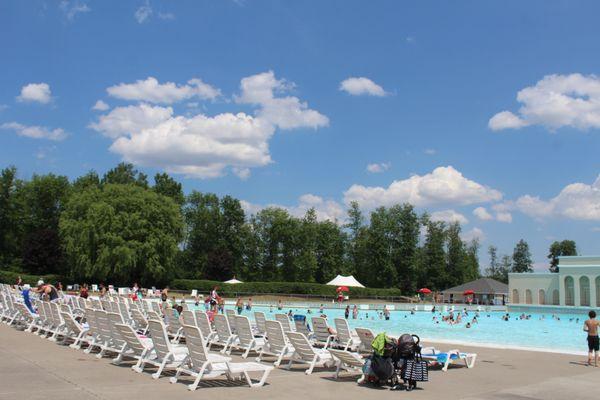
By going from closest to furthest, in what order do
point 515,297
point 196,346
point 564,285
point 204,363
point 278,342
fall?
point 204,363 → point 196,346 → point 278,342 → point 564,285 → point 515,297

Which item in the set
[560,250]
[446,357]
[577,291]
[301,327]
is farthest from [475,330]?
[560,250]

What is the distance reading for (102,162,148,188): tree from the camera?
3282 inches

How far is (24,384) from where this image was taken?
8.07 metres

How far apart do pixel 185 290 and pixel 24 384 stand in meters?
53.8

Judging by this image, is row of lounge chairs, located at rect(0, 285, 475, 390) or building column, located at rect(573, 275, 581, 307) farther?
building column, located at rect(573, 275, 581, 307)

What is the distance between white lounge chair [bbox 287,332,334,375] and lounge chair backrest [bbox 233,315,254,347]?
134 cm

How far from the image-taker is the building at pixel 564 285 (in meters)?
60.6

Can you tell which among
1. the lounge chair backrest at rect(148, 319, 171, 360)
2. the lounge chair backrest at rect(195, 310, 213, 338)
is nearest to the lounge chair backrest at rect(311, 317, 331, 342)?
the lounge chair backrest at rect(195, 310, 213, 338)

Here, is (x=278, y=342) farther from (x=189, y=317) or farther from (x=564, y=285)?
(x=564, y=285)

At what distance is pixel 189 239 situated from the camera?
287 feet

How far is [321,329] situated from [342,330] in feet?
2.61

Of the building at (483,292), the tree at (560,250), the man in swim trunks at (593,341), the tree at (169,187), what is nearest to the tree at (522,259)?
the tree at (560,250)

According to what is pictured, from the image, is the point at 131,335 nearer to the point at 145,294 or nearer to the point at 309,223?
the point at 145,294

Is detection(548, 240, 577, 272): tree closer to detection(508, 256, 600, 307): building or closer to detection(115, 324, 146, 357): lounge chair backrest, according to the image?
detection(508, 256, 600, 307): building
